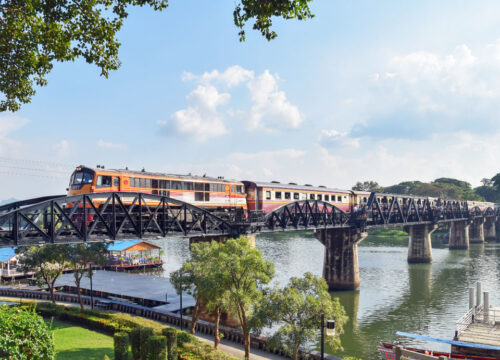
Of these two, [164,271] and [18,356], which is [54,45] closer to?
[18,356]

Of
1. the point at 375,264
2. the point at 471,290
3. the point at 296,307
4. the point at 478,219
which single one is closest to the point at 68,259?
the point at 296,307

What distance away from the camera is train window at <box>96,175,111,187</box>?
1307 inches

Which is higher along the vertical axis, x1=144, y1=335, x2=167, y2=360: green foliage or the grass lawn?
x1=144, y1=335, x2=167, y2=360: green foliage

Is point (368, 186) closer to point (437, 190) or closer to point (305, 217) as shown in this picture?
point (437, 190)

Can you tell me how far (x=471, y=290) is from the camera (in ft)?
116

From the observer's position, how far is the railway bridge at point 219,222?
2738 cm

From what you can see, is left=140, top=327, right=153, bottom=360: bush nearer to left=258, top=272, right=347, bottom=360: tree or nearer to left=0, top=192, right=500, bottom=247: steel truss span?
left=258, top=272, right=347, bottom=360: tree

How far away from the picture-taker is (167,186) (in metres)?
39.0

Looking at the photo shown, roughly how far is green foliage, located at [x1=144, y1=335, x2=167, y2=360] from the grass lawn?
4.65 m

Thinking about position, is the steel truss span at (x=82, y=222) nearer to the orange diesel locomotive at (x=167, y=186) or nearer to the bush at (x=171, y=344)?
the orange diesel locomotive at (x=167, y=186)

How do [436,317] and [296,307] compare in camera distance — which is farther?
[436,317]

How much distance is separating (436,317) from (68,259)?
40.0 meters

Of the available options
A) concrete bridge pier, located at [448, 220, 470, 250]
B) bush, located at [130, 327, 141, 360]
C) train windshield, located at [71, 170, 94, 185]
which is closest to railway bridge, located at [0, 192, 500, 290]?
concrete bridge pier, located at [448, 220, 470, 250]

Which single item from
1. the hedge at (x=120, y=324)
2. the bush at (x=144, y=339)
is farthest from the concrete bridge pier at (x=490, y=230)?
the bush at (x=144, y=339)
